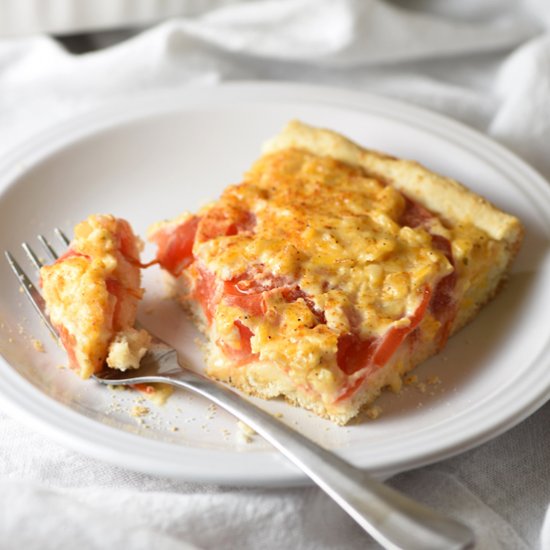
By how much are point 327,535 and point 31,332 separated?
132 cm

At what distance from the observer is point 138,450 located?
285cm

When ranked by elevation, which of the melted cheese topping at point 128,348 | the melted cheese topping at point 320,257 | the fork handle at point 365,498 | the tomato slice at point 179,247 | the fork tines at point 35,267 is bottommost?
the fork tines at point 35,267

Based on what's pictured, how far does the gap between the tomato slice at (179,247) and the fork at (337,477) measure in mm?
432

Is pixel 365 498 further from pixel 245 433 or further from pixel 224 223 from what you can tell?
pixel 224 223

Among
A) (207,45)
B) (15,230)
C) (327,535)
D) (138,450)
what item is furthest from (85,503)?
(207,45)

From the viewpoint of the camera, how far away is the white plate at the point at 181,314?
2902mm

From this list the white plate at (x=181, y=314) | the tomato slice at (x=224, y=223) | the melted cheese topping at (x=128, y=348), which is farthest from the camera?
the tomato slice at (x=224, y=223)

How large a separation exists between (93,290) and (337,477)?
41.4 inches

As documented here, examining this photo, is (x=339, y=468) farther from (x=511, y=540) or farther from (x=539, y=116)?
(x=539, y=116)

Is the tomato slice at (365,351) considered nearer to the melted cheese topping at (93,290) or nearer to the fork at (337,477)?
the fork at (337,477)

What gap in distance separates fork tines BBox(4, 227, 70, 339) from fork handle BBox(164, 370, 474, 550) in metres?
0.84

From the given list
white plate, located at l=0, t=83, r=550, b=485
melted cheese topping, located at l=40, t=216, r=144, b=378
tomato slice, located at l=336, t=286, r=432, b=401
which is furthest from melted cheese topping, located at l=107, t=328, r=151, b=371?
tomato slice, located at l=336, t=286, r=432, b=401

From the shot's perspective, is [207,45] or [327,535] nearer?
[327,535]

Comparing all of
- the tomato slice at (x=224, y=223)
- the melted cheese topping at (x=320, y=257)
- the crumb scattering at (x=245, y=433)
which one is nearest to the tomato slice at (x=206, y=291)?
the melted cheese topping at (x=320, y=257)
